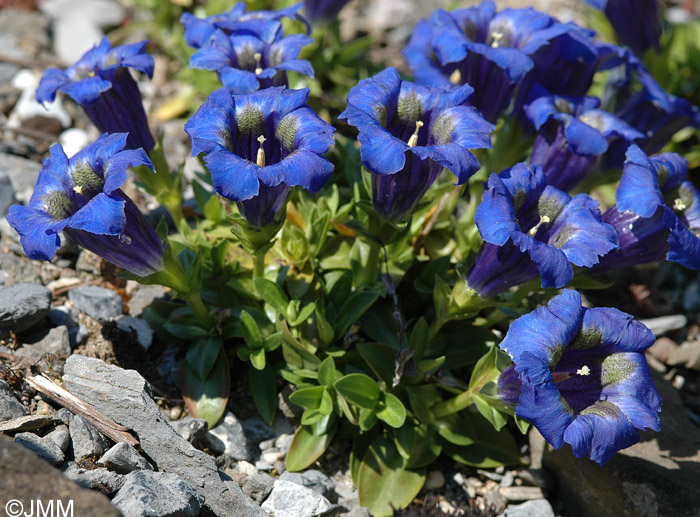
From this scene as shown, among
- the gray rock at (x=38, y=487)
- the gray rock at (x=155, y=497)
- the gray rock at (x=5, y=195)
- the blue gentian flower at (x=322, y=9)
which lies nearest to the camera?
the gray rock at (x=38, y=487)

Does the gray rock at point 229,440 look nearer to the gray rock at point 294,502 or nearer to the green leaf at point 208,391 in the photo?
the green leaf at point 208,391

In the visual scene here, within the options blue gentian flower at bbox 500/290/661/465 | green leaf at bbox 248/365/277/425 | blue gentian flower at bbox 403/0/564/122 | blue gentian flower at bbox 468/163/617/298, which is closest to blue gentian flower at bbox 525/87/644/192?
blue gentian flower at bbox 403/0/564/122

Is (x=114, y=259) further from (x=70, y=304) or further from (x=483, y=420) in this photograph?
(x=483, y=420)

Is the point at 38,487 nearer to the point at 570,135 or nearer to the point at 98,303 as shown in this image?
the point at 98,303

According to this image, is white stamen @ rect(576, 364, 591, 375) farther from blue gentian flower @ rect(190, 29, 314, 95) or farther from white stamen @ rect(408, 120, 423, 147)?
blue gentian flower @ rect(190, 29, 314, 95)

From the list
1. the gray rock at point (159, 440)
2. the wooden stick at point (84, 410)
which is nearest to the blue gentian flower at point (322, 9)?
the gray rock at point (159, 440)

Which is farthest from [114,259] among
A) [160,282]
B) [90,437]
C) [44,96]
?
[44,96]

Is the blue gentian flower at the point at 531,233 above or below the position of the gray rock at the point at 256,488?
above
